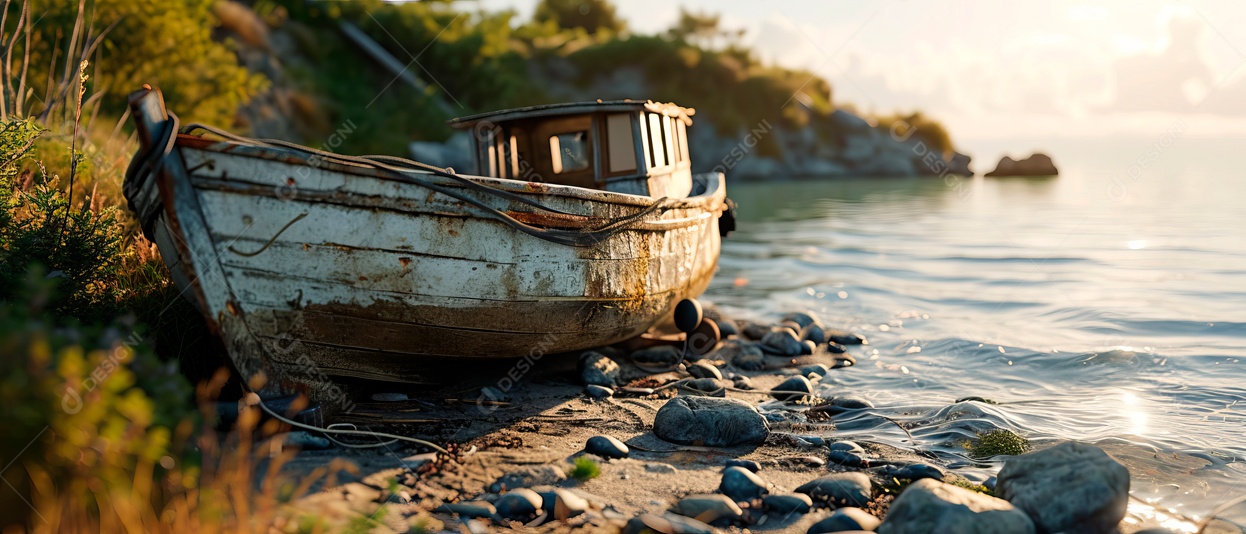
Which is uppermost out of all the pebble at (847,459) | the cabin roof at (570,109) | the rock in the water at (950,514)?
the cabin roof at (570,109)

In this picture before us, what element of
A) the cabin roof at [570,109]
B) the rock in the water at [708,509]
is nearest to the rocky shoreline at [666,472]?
the rock in the water at [708,509]

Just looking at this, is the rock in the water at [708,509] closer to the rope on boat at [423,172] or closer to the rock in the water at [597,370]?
the rope on boat at [423,172]

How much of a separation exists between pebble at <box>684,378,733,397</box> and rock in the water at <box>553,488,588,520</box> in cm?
327

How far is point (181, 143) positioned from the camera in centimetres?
507

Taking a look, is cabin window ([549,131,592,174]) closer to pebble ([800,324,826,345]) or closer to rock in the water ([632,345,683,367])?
rock in the water ([632,345,683,367])

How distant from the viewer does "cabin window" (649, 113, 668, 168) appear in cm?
898

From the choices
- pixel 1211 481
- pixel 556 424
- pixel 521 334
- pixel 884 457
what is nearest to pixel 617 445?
pixel 556 424

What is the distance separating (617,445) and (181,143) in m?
3.40

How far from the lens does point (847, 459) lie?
18.7 feet

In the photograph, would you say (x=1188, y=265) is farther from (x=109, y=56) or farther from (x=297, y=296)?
(x=109, y=56)

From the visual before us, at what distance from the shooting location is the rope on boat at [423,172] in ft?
16.7

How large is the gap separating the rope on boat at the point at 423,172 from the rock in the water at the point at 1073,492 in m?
3.47

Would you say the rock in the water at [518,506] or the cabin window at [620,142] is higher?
the cabin window at [620,142]

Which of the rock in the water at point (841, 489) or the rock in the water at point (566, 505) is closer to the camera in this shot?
the rock in the water at point (566, 505)
